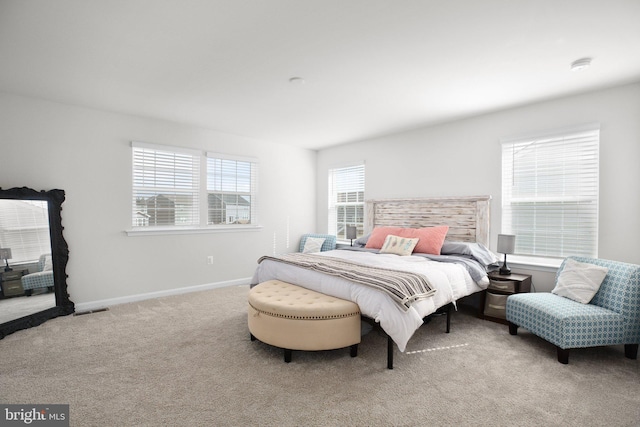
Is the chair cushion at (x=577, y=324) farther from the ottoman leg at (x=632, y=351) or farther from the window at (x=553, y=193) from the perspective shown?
the window at (x=553, y=193)

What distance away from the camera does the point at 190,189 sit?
4777 mm

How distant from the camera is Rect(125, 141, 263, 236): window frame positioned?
4262 millimetres

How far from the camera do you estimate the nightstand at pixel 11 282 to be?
3.18 metres

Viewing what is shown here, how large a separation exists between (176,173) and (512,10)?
14.2 feet

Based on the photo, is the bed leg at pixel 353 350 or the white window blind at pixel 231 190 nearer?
the bed leg at pixel 353 350

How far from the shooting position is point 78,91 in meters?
3.38

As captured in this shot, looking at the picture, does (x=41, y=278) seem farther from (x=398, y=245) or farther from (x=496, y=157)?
(x=496, y=157)

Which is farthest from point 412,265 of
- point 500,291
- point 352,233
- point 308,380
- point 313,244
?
point 313,244

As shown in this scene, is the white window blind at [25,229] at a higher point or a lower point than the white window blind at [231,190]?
lower

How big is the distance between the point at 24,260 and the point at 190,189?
2055 millimetres

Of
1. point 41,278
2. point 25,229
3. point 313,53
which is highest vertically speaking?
point 313,53

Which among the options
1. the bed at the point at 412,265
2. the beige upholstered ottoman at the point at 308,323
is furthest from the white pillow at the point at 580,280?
the beige upholstered ottoman at the point at 308,323

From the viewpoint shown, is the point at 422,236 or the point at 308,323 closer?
the point at 308,323

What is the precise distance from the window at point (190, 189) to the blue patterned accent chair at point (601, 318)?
4.30 meters
